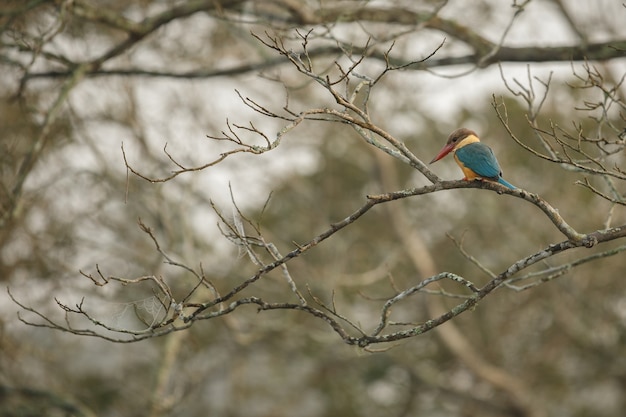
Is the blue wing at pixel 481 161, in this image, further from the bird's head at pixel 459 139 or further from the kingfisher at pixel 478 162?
the bird's head at pixel 459 139

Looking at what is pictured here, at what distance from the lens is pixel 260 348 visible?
631 inches

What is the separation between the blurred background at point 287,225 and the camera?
648 cm

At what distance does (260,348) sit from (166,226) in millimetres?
6418

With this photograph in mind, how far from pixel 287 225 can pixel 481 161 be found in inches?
525

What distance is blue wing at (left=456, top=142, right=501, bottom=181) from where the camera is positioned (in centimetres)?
376

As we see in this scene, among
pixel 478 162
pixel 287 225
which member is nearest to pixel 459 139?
Result: pixel 478 162

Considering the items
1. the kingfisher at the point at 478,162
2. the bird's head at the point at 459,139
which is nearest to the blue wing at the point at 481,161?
the kingfisher at the point at 478,162

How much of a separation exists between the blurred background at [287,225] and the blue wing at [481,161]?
0.60m

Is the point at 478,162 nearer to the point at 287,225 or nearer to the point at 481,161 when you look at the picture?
the point at 481,161

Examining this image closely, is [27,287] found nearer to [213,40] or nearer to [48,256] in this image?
[48,256]

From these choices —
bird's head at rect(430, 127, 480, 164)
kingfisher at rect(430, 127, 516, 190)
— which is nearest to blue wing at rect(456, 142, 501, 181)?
kingfisher at rect(430, 127, 516, 190)

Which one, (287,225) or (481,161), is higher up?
(287,225)

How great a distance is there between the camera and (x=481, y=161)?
379 cm

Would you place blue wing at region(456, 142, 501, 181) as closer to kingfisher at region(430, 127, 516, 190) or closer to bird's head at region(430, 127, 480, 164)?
kingfisher at region(430, 127, 516, 190)
